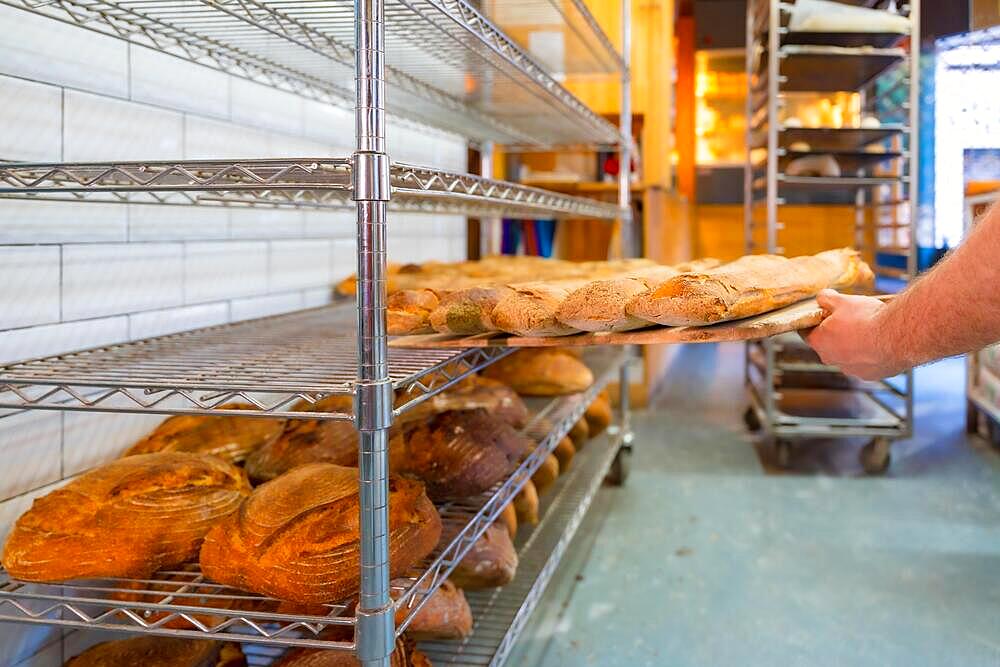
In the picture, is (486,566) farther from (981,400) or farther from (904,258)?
(981,400)

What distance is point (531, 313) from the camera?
50.6 inches

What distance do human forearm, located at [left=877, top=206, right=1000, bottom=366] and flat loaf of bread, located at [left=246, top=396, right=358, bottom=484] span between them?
0.82 meters

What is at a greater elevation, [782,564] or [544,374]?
[544,374]

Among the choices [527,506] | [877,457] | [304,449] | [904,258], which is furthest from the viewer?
[904,258]

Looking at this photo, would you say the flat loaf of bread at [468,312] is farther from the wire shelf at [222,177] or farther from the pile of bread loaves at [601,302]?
the wire shelf at [222,177]

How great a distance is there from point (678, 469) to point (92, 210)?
90.2 inches

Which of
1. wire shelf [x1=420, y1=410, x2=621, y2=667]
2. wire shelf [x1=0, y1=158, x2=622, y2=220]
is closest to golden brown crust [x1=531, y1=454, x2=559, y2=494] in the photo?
wire shelf [x1=420, y1=410, x2=621, y2=667]

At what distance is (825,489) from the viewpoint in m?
2.98

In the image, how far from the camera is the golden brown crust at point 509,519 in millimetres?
1797

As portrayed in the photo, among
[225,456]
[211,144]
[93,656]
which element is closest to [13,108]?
[211,144]

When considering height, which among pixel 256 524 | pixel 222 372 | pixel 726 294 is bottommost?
pixel 256 524

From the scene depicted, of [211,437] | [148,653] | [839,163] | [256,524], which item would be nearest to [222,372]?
[256,524]

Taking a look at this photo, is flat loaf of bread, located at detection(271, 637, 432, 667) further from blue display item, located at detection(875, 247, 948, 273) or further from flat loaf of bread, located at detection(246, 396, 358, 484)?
blue display item, located at detection(875, 247, 948, 273)

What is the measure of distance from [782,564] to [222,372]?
65.2 inches
